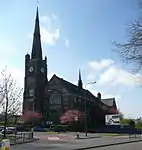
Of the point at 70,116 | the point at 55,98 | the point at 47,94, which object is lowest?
the point at 70,116

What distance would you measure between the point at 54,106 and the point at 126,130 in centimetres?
2695

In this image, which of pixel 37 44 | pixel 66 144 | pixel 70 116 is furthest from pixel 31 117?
pixel 66 144

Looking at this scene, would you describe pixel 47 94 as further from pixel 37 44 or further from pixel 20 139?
pixel 20 139

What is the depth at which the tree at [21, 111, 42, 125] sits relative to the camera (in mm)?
94875

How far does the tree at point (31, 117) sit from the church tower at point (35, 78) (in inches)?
216

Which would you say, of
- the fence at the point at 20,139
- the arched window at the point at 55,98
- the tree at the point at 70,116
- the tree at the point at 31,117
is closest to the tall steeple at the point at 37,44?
the arched window at the point at 55,98

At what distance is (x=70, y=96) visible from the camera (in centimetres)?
9875

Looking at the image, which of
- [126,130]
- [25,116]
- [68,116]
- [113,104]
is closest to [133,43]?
[126,130]

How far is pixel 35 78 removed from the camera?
10538 cm

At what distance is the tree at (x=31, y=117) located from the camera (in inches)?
3735

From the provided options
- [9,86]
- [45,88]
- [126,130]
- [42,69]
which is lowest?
[126,130]

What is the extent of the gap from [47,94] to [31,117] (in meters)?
11.5

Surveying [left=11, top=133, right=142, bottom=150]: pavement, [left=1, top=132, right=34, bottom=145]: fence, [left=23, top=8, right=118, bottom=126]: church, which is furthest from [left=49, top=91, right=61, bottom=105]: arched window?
[left=11, top=133, right=142, bottom=150]: pavement

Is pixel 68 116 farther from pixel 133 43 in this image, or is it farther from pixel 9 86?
pixel 133 43
